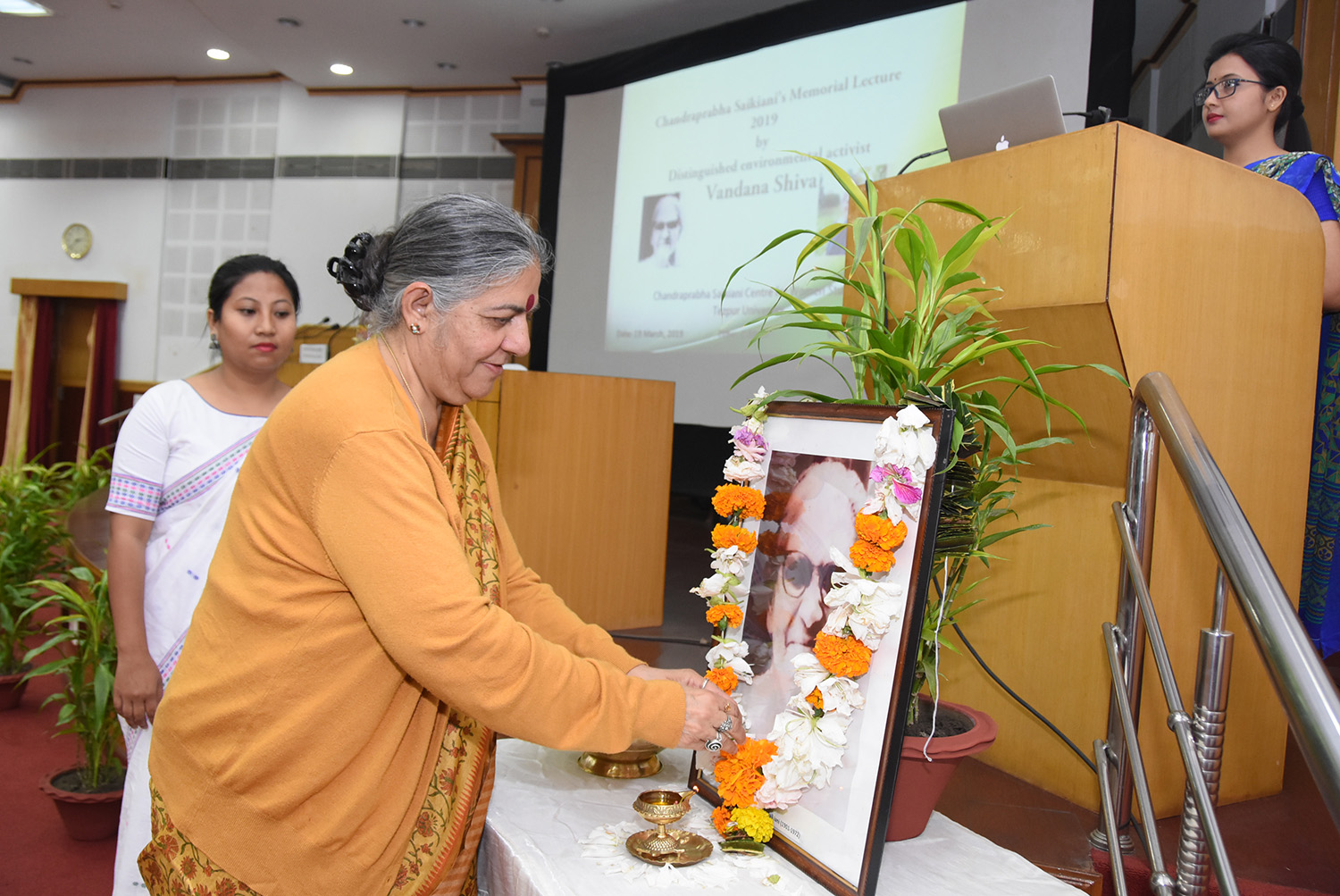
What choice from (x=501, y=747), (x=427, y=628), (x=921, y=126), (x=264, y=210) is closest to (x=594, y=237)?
(x=921, y=126)

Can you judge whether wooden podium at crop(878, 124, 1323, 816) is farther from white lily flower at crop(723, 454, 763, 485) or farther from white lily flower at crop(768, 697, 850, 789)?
white lily flower at crop(768, 697, 850, 789)

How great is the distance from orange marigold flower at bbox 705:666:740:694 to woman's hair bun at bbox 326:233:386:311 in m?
0.68

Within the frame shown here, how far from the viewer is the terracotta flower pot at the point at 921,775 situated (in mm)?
1149

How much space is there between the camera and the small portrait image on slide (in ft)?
18.4

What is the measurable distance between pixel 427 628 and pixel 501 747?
60 cm

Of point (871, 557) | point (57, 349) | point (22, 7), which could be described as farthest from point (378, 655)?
point (57, 349)

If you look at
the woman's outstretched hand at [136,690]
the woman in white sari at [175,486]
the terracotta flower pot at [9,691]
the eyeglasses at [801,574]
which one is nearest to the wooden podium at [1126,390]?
the eyeglasses at [801,574]

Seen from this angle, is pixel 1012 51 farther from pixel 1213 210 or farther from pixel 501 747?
pixel 501 747

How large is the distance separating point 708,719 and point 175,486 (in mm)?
1263

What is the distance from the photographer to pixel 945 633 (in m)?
1.97

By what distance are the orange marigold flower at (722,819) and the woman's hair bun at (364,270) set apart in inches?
31.7

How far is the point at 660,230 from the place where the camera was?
5.75 m

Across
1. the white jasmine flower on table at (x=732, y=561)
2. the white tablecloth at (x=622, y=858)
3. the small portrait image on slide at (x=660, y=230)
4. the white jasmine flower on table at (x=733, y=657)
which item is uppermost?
the small portrait image on slide at (x=660, y=230)

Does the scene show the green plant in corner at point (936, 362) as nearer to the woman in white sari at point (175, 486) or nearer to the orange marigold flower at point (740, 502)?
the orange marigold flower at point (740, 502)
